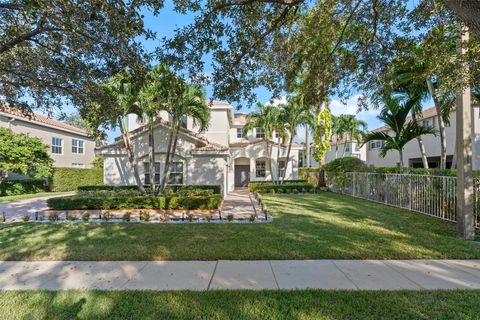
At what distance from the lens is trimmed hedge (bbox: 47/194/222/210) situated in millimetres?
12297

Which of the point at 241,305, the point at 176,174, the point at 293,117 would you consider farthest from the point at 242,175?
the point at 241,305

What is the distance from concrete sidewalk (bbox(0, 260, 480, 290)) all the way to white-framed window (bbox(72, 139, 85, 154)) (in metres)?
26.2

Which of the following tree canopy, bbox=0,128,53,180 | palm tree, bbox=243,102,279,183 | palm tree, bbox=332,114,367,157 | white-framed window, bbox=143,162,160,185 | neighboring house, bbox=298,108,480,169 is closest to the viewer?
white-framed window, bbox=143,162,160,185

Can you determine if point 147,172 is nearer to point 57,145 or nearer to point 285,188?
point 285,188

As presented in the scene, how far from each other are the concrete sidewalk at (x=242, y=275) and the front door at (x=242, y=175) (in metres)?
22.0

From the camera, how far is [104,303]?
3.99 meters

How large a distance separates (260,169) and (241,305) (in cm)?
2307

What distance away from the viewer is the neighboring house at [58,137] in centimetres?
2188

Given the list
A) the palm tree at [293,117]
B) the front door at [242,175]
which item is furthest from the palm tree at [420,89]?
the front door at [242,175]

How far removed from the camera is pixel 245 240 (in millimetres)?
7238

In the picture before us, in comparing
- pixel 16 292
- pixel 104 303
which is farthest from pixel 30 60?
pixel 104 303

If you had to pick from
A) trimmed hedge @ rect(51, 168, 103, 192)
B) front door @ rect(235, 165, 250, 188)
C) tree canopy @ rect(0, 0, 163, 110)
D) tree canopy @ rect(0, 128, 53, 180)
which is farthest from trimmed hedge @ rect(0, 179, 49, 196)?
front door @ rect(235, 165, 250, 188)

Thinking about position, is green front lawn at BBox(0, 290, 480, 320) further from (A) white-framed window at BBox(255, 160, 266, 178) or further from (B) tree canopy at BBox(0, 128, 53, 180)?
(A) white-framed window at BBox(255, 160, 266, 178)

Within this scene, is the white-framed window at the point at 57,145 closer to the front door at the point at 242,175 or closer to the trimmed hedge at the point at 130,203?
the trimmed hedge at the point at 130,203
